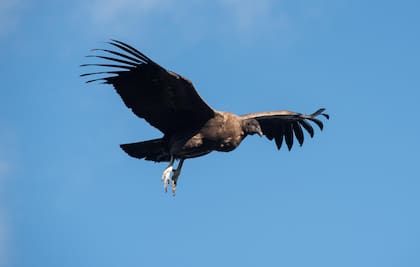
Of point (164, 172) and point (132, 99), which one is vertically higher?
point (132, 99)

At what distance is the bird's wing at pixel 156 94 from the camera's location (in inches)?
611

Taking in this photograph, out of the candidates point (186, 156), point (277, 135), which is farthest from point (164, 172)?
point (277, 135)

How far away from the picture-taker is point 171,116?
54.1ft

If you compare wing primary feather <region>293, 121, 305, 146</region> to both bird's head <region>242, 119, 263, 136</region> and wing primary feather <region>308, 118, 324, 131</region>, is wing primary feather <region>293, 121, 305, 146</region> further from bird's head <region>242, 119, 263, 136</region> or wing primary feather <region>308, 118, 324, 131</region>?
bird's head <region>242, 119, 263, 136</region>

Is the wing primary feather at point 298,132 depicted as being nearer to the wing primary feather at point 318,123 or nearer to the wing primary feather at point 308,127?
the wing primary feather at point 308,127

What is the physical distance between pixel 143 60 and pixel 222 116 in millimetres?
1785

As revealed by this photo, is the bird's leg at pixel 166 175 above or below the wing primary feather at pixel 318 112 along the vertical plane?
below

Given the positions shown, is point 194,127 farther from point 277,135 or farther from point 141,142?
point 277,135

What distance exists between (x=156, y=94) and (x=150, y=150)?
1.27m

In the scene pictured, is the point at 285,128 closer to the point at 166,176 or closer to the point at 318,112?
the point at 318,112

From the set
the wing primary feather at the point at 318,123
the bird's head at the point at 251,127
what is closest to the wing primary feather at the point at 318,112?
the wing primary feather at the point at 318,123

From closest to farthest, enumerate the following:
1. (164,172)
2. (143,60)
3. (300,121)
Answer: (143,60)
(164,172)
(300,121)

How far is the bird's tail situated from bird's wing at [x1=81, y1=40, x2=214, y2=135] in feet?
0.81

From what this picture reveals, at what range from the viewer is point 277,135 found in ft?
62.8
